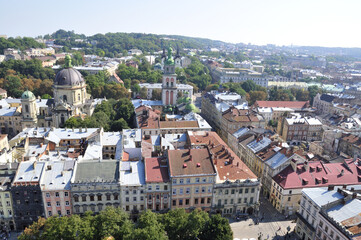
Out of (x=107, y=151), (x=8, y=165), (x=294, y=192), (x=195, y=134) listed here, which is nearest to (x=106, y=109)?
(x=107, y=151)

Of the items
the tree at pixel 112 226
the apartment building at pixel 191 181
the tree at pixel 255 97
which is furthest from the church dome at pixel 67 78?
the tree at pixel 255 97

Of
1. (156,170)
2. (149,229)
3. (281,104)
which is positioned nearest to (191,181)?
(156,170)

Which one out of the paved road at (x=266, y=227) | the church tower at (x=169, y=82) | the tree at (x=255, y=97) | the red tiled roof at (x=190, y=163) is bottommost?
the paved road at (x=266, y=227)

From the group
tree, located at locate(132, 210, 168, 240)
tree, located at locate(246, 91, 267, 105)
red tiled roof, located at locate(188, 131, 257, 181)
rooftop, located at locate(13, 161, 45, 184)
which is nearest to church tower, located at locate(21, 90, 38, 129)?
rooftop, located at locate(13, 161, 45, 184)

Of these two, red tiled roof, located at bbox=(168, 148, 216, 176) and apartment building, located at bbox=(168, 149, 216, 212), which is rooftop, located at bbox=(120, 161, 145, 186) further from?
red tiled roof, located at bbox=(168, 148, 216, 176)

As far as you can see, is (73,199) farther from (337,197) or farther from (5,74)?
(5,74)

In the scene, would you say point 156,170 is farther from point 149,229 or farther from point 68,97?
point 68,97

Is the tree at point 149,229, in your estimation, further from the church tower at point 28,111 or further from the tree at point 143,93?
the tree at point 143,93
